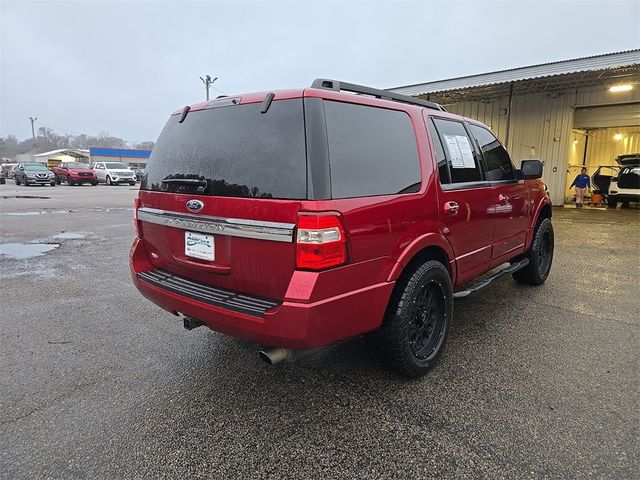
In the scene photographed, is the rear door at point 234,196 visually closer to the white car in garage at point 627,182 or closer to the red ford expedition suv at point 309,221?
the red ford expedition suv at point 309,221

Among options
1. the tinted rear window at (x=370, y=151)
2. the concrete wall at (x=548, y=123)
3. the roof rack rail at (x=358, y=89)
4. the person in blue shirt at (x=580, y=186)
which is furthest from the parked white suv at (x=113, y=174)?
the tinted rear window at (x=370, y=151)

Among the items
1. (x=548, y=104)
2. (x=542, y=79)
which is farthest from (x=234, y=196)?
(x=548, y=104)

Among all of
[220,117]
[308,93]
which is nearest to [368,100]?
[308,93]

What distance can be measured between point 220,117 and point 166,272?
119 cm

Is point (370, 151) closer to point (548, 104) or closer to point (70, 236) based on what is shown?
point (70, 236)

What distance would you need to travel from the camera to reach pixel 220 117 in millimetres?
2686

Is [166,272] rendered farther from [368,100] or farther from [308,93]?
[368,100]

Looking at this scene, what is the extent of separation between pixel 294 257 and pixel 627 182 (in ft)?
59.1

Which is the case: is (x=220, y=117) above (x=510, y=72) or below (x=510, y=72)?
below

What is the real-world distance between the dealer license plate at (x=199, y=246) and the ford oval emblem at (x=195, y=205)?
0.15 m

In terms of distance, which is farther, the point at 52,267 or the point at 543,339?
the point at 52,267

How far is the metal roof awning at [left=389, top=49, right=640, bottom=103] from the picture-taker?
1135 centimetres

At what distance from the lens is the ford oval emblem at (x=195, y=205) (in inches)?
100

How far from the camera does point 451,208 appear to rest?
318 centimetres
